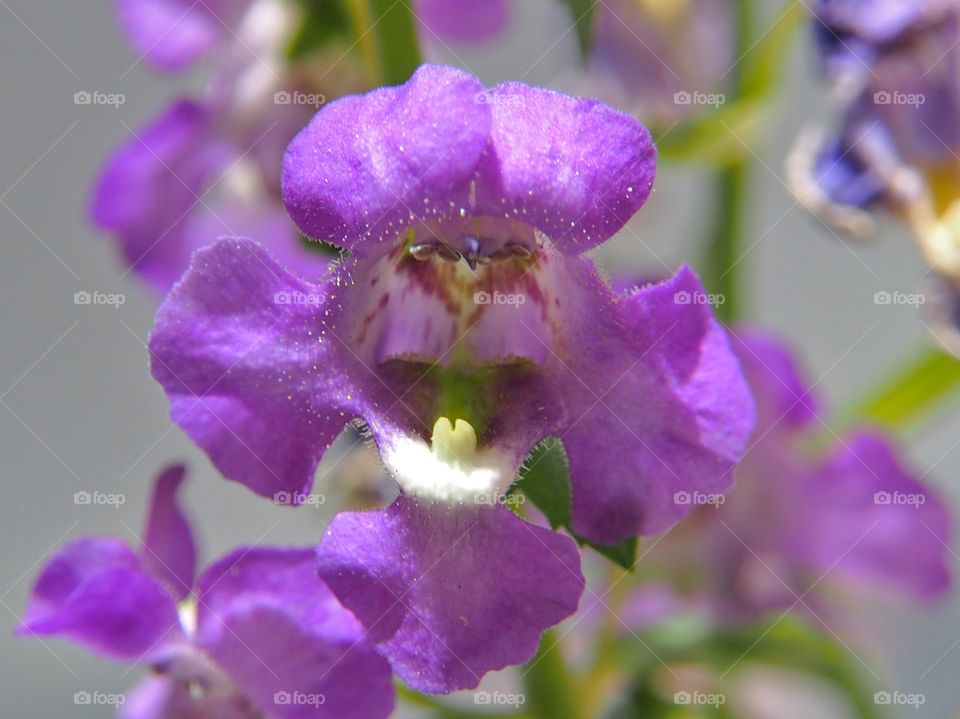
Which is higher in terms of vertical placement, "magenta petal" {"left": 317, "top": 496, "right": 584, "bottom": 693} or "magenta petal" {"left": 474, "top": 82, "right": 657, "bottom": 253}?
"magenta petal" {"left": 474, "top": 82, "right": 657, "bottom": 253}

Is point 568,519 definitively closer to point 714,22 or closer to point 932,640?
point 714,22

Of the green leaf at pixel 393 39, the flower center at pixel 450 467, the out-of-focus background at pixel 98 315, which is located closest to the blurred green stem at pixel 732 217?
the out-of-focus background at pixel 98 315

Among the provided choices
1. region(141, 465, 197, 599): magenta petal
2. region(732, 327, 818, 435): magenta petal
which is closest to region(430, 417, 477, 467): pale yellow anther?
region(141, 465, 197, 599): magenta petal

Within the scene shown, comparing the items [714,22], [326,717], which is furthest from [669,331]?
[714,22]

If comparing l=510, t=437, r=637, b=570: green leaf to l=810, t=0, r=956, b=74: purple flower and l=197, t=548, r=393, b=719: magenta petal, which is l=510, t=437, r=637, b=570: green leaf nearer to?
l=197, t=548, r=393, b=719: magenta petal

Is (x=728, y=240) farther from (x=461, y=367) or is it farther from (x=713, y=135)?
(x=461, y=367)
